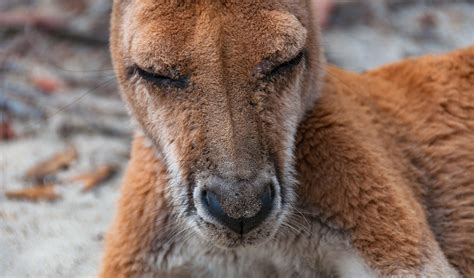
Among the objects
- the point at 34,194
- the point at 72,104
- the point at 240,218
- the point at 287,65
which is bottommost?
the point at 72,104

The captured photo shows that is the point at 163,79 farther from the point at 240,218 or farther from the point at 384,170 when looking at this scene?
the point at 384,170

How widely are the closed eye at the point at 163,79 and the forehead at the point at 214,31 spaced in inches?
2.8

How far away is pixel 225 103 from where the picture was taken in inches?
101

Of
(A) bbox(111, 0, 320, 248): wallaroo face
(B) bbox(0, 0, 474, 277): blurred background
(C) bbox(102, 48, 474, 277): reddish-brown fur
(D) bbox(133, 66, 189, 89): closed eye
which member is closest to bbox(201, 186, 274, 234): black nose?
(A) bbox(111, 0, 320, 248): wallaroo face

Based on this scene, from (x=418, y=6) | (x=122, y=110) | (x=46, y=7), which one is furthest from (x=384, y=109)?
(x=46, y=7)

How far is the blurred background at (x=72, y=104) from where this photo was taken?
418 cm

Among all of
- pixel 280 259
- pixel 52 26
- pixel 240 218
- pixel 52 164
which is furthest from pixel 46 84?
pixel 240 218

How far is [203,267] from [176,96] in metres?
0.81

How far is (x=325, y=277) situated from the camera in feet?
10.2

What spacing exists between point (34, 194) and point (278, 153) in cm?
235

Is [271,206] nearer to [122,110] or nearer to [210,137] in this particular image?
[210,137]

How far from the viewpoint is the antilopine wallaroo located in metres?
2.56

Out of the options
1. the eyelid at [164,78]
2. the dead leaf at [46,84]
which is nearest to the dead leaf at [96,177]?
the dead leaf at [46,84]

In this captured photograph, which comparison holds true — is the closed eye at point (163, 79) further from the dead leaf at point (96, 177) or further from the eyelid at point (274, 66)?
the dead leaf at point (96, 177)
